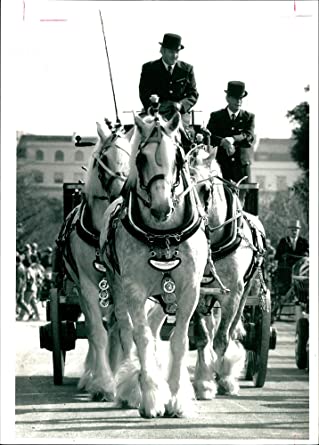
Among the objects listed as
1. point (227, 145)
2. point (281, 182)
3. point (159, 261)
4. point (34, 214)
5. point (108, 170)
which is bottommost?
point (159, 261)

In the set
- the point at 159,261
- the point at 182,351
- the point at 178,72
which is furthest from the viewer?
the point at 178,72

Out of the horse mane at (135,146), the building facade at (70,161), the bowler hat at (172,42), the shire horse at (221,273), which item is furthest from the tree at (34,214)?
the horse mane at (135,146)

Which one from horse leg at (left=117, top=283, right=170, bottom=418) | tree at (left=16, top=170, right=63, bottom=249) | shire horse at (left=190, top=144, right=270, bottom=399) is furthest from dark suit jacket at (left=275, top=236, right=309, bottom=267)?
horse leg at (left=117, top=283, right=170, bottom=418)

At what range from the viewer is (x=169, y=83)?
11.6m

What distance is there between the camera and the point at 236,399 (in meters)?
11.9

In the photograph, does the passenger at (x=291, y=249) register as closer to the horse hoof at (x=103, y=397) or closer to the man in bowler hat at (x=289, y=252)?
the man in bowler hat at (x=289, y=252)

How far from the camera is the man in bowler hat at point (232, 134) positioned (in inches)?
496

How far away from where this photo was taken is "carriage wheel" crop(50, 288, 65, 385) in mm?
12727

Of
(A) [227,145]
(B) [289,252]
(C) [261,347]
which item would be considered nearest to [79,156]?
(A) [227,145]

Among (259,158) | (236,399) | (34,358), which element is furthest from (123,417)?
(34,358)

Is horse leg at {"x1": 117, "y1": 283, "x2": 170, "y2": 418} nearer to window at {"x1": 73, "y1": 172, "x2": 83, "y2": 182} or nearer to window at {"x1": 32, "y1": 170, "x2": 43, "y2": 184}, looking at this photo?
window at {"x1": 32, "y1": 170, "x2": 43, "y2": 184}

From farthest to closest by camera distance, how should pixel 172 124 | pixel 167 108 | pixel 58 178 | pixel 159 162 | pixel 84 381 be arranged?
pixel 58 178, pixel 84 381, pixel 167 108, pixel 172 124, pixel 159 162

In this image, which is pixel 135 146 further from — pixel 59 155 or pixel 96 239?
pixel 59 155

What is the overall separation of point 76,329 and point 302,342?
3132mm
